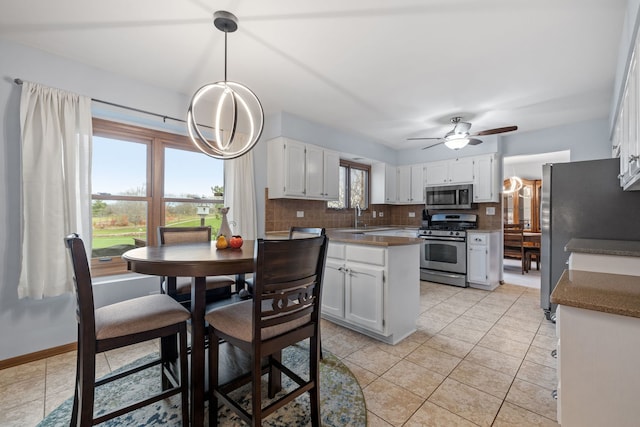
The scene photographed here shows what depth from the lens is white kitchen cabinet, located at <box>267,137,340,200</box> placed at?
379cm

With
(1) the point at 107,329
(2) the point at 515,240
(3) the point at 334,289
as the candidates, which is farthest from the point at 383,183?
(1) the point at 107,329

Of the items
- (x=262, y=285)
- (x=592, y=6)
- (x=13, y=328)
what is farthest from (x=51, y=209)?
(x=592, y=6)

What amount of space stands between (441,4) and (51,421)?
339 centimetres

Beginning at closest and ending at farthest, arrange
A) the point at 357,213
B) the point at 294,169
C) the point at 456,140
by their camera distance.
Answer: the point at 456,140
the point at 294,169
the point at 357,213

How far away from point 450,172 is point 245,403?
186 inches

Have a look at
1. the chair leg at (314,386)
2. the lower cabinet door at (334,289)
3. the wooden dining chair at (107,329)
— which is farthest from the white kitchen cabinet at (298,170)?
the chair leg at (314,386)

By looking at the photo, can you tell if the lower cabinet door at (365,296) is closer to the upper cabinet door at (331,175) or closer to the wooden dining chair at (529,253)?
the upper cabinet door at (331,175)

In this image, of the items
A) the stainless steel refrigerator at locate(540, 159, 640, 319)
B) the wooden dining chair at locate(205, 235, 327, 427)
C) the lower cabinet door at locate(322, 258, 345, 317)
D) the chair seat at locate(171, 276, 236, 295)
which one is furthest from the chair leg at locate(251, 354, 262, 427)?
the stainless steel refrigerator at locate(540, 159, 640, 319)

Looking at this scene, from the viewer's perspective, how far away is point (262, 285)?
4.18 feet

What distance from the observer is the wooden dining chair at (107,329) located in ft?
4.11

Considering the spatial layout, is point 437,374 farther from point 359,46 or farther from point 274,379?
point 359,46

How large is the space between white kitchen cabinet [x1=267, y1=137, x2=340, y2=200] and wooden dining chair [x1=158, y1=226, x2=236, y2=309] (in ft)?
4.50

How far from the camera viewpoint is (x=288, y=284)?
1344 mm

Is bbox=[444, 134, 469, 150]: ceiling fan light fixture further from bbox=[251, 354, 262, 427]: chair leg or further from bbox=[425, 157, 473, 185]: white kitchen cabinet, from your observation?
bbox=[251, 354, 262, 427]: chair leg
